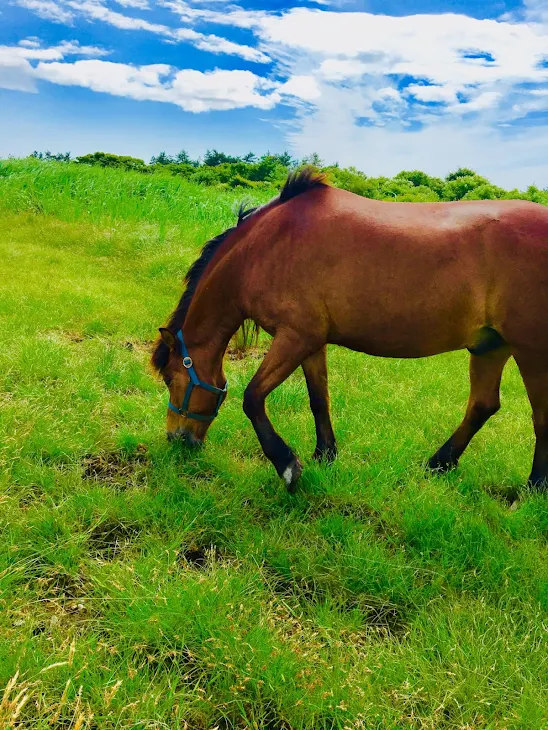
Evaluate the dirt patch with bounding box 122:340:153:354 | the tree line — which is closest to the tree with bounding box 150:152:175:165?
the tree line

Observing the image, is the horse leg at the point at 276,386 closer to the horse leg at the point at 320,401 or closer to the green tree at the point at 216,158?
the horse leg at the point at 320,401

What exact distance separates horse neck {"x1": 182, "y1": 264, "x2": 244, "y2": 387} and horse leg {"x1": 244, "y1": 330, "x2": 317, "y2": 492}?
1.63ft

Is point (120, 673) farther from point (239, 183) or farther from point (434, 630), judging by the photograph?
point (239, 183)

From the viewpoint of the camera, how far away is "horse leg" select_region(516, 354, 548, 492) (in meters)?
3.43

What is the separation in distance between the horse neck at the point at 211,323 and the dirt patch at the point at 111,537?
1.12 meters

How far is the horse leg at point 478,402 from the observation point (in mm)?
3885

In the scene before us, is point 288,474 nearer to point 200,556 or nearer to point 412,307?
point 200,556

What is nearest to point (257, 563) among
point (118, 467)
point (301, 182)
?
point (118, 467)

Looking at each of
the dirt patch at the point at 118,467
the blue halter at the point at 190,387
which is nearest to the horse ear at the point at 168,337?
the blue halter at the point at 190,387

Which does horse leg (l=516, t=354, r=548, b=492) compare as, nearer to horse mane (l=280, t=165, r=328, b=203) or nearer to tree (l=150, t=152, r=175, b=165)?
horse mane (l=280, t=165, r=328, b=203)

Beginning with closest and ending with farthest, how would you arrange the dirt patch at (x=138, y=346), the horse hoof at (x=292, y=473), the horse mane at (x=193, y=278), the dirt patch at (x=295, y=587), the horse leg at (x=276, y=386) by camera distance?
the dirt patch at (x=295, y=587) → the horse leg at (x=276, y=386) → the horse hoof at (x=292, y=473) → the horse mane at (x=193, y=278) → the dirt patch at (x=138, y=346)

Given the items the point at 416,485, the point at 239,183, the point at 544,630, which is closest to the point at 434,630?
the point at 544,630

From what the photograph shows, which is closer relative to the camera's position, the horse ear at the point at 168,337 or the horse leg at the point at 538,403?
the horse leg at the point at 538,403

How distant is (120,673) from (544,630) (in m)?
1.88
